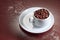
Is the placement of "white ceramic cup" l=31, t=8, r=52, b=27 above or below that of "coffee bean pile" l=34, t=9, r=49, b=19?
below

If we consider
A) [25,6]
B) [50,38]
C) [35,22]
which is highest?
[25,6]

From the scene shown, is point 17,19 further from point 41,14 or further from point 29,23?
point 41,14

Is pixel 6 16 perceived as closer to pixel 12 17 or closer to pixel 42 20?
pixel 12 17

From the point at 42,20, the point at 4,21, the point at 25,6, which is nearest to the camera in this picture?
the point at 42,20

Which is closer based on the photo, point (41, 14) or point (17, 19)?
point (41, 14)

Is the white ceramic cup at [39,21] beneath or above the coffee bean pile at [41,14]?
beneath

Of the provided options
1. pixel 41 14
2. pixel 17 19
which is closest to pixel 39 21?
pixel 41 14

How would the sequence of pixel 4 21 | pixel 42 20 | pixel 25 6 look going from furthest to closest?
1. pixel 25 6
2. pixel 4 21
3. pixel 42 20

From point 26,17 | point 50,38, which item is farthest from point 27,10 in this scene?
point 50,38
